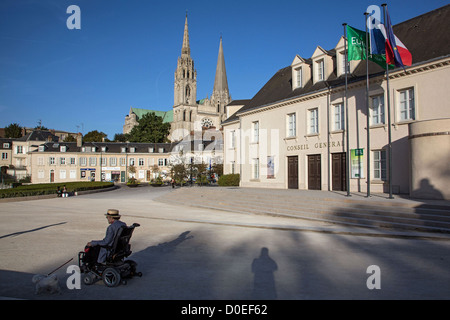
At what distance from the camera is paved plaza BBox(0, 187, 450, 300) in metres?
6.04

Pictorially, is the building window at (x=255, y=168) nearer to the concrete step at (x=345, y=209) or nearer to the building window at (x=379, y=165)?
the concrete step at (x=345, y=209)

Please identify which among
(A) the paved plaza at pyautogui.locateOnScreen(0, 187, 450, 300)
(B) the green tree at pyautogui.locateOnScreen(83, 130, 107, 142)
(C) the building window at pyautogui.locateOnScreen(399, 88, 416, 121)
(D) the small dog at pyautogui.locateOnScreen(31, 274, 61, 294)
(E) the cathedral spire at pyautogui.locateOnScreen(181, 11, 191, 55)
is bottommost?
(A) the paved plaza at pyautogui.locateOnScreen(0, 187, 450, 300)

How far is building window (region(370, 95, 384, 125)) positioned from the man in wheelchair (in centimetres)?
1721

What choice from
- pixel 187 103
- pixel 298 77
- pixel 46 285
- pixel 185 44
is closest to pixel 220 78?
pixel 185 44

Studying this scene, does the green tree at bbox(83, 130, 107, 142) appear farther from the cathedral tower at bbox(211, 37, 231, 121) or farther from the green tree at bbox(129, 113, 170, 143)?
the cathedral tower at bbox(211, 37, 231, 121)

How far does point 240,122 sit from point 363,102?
43.3 ft

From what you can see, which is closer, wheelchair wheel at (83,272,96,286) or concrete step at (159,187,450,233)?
wheelchair wheel at (83,272,96,286)

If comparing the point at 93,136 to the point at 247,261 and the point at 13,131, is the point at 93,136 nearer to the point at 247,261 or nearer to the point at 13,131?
A: the point at 13,131

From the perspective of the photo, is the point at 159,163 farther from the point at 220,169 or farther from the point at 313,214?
the point at 313,214

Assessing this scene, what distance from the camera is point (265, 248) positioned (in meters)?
Result: 9.56

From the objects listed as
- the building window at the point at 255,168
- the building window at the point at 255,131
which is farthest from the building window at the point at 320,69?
the building window at the point at 255,168

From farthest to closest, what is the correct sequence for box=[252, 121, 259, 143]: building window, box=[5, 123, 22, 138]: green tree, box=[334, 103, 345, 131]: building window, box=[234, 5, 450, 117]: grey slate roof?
box=[5, 123, 22, 138]: green tree → box=[252, 121, 259, 143]: building window → box=[334, 103, 345, 131]: building window → box=[234, 5, 450, 117]: grey slate roof

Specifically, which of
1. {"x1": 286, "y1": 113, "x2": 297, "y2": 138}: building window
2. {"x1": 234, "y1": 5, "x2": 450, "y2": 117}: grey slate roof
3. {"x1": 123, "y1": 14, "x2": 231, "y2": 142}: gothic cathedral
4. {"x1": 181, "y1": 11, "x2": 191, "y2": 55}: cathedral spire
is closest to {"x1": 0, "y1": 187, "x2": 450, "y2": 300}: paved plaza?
{"x1": 234, "y1": 5, "x2": 450, "y2": 117}: grey slate roof
